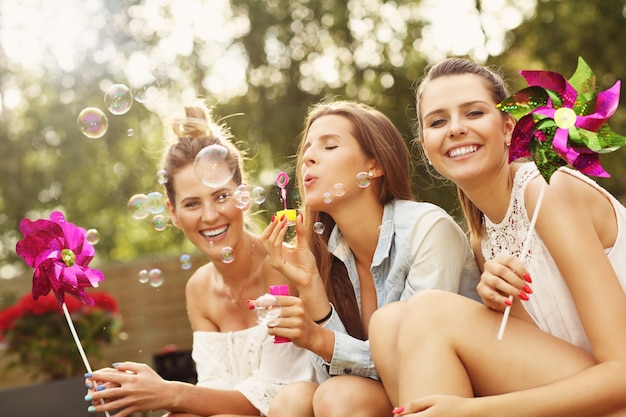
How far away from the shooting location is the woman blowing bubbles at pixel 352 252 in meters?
2.11

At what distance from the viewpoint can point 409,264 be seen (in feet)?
7.62

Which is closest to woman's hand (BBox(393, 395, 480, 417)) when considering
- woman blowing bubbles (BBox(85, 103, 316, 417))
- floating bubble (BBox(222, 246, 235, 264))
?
woman blowing bubbles (BBox(85, 103, 316, 417))

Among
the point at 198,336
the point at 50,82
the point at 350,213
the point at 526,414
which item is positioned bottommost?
the point at 526,414

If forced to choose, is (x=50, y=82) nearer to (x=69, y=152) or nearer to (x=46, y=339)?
(x=69, y=152)

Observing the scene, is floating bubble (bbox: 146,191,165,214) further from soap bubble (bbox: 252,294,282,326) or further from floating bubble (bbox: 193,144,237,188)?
soap bubble (bbox: 252,294,282,326)

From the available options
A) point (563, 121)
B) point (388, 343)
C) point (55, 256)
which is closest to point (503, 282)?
point (388, 343)

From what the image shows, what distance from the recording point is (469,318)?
1815 millimetres

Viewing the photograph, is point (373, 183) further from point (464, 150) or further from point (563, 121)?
point (563, 121)

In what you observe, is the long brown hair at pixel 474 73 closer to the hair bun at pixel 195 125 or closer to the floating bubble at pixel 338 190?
the floating bubble at pixel 338 190

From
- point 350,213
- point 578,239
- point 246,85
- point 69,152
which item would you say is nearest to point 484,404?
point 578,239

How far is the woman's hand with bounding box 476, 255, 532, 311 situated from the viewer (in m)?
1.79

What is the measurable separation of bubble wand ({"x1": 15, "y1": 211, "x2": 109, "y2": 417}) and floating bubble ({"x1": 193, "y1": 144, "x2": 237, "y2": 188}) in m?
0.44

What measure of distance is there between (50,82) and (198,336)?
9.17 meters

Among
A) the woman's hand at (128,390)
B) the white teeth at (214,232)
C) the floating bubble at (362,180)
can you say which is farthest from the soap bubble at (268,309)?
the white teeth at (214,232)
